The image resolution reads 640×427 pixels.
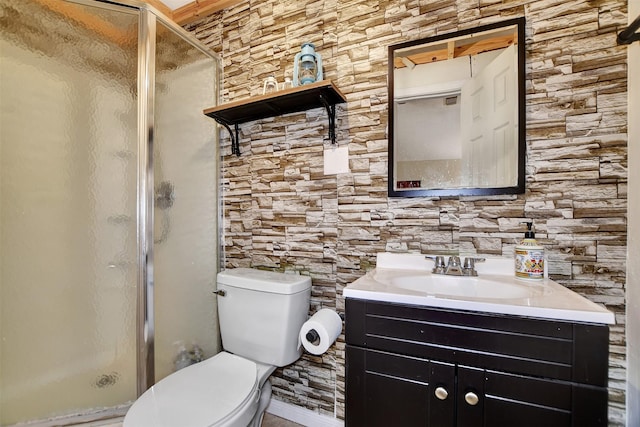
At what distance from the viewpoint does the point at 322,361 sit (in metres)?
1.33

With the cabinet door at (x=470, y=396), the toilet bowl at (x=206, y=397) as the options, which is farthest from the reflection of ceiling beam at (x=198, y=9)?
the cabinet door at (x=470, y=396)

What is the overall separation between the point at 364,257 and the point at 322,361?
0.56 meters

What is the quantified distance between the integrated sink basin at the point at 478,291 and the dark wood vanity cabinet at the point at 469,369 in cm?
2

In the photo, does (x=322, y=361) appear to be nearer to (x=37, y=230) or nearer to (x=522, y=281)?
(x=522, y=281)

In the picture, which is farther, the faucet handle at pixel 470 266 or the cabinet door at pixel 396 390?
the faucet handle at pixel 470 266

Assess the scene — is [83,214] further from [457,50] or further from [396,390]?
[457,50]

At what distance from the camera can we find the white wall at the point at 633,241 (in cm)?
87

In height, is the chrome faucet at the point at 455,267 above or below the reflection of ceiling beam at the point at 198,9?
below

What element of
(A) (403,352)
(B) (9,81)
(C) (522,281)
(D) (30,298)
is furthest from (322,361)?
(B) (9,81)

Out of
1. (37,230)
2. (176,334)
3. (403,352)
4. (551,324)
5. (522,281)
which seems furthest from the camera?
(176,334)

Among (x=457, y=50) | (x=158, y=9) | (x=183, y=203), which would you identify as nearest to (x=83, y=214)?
(x=183, y=203)

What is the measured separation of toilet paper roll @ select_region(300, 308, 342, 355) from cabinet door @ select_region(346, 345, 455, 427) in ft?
0.72

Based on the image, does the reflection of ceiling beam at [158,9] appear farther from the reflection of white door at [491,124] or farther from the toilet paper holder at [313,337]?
the toilet paper holder at [313,337]

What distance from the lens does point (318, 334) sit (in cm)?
105
